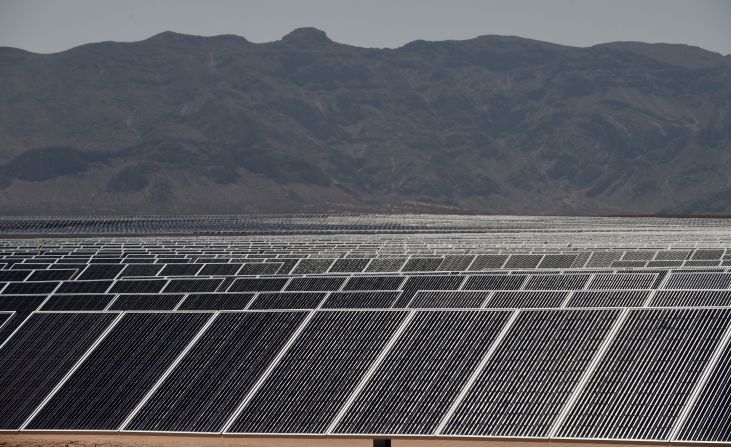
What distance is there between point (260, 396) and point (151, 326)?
6.40 m

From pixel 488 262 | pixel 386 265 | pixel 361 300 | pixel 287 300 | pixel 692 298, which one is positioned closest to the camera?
pixel 692 298

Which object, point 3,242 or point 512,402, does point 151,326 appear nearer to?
point 512,402

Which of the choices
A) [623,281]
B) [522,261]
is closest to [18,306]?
[623,281]

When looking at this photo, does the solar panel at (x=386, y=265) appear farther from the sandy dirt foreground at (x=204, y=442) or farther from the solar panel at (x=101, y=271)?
the sandy dirt foreground at (x=204, y=442)

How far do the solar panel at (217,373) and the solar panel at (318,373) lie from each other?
0.58m

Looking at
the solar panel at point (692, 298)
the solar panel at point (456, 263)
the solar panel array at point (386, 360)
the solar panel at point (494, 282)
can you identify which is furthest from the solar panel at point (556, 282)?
the solar panel at point (456, 263)

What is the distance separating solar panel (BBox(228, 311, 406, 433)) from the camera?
33.2 m

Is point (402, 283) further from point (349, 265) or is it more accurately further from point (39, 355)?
point (39, 355)

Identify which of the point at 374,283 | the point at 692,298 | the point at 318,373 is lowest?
the point at 374,283

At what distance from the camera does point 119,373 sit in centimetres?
3697

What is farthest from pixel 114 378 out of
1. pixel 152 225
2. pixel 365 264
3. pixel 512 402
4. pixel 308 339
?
pixel 152 225

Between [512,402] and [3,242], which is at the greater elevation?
[512,402]

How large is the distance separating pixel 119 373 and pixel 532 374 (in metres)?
11.3

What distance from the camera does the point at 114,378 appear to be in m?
36.7
